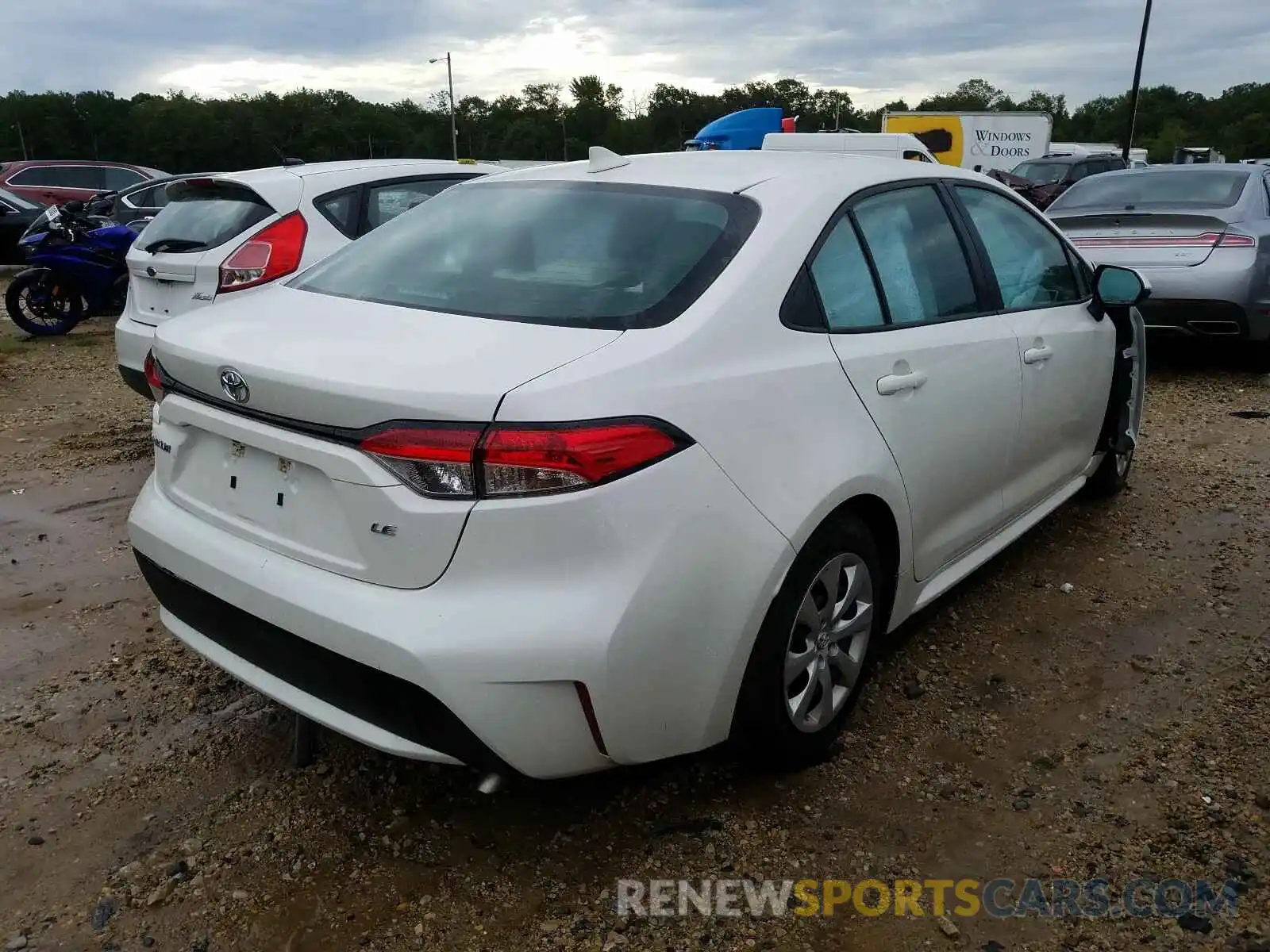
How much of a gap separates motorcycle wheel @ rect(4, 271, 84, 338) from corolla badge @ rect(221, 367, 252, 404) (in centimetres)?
903

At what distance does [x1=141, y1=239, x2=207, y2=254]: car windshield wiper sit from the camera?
5504 millimetres

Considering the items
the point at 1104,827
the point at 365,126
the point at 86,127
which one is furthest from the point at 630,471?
the point at 86,127

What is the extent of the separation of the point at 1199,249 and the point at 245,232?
6054mm

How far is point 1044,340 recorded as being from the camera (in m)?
3.54

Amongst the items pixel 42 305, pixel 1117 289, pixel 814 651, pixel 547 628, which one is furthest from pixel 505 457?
pixel 42 305

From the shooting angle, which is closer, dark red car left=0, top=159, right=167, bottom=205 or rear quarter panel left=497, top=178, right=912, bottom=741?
rear quarter panel left=497, top=178, right=912, bottom=741

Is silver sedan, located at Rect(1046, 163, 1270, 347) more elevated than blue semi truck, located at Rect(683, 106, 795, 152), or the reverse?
blue semi truck, located at Rect(683, 106, 795, 152)

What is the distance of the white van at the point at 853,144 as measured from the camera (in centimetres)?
631

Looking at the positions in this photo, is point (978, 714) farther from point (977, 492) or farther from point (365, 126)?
point (365, 126)

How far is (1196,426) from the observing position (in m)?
6.20

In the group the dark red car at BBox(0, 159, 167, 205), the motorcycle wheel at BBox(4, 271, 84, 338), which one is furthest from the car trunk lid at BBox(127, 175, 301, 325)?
the dark red car at BBox(0, 159, 167, 205)

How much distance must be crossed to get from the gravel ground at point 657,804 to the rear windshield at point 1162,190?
463 cm

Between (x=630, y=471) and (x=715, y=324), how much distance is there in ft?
1.52

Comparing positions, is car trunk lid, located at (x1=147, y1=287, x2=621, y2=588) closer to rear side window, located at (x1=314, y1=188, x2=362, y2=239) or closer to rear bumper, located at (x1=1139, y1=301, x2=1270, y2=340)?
rear side window, located at (x1=314, y1=188, x2=362, y2=239)
